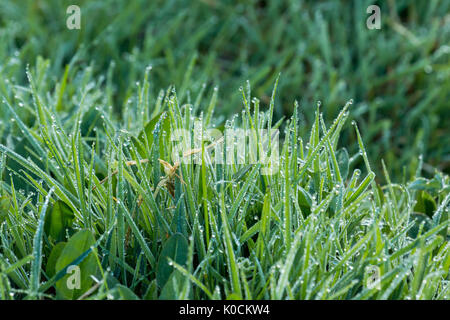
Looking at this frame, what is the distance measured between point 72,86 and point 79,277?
97 centimetres

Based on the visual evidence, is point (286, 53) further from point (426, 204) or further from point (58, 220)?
point (58, 220)

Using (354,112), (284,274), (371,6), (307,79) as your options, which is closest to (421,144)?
(354,112)

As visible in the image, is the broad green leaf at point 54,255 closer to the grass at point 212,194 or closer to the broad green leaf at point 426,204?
the grass at point 212,194

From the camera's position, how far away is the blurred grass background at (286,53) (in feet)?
7.30

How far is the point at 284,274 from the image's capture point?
0.86 metres

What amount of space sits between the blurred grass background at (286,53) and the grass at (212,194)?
0.04 ft

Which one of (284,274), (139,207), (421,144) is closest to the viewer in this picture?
(284,274)

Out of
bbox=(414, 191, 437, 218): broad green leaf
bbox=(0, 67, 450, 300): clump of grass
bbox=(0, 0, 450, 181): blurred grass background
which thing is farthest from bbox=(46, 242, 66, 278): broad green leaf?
bbox=(0, 0, 450, 181): blurred grass background

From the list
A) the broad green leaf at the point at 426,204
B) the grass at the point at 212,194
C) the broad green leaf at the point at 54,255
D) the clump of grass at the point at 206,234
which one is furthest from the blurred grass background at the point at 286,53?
the broad green leaf at the point at 54,255

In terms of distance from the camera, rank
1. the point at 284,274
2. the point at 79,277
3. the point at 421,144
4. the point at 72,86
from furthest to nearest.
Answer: the point at 421,144 → the point at 72,86 → the point at 79,277 → the point at 284,274

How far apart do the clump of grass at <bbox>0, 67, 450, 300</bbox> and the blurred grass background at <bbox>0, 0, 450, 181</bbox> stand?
96cm

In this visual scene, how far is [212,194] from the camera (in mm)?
1091

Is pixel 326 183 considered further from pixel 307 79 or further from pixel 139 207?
pixel 307 79

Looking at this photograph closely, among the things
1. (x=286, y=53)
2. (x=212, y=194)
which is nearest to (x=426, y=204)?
(x=212, y=194)
